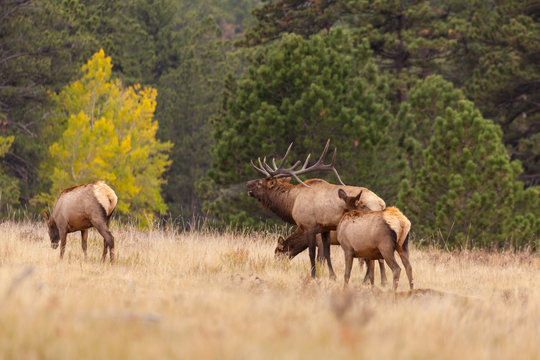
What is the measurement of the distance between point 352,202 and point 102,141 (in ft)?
64.2

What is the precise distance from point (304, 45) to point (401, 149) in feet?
12.8

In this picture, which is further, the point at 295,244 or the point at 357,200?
the point at 295,244

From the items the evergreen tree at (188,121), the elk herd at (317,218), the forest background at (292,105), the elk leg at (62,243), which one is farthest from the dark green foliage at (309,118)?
the evergreen tree at (188,121)

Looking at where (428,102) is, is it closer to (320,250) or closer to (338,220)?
(320,250)

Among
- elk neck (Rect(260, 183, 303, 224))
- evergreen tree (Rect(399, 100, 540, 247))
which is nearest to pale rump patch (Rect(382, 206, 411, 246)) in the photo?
elk neck (Rect(260, 183, 303, 224))

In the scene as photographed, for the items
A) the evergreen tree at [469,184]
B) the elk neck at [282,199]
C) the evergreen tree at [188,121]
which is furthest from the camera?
the evergreen tree at [188,121]

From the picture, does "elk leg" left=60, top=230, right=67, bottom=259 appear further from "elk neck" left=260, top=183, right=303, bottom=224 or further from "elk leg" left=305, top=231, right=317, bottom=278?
"elk leg" left=305, top=231, right=317, bottom=278

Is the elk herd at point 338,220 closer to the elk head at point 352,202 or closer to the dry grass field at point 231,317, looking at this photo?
the elk head at point 352,202

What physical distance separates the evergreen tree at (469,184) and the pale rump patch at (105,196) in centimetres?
743

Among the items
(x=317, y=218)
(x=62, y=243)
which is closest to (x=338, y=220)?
(x=317, y=218)

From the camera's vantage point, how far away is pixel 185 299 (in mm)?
5176

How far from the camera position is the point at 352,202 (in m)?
9.01

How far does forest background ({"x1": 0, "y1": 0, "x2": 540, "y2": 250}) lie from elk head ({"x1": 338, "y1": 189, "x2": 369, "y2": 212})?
17.4 feet

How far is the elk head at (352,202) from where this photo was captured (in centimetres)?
895
